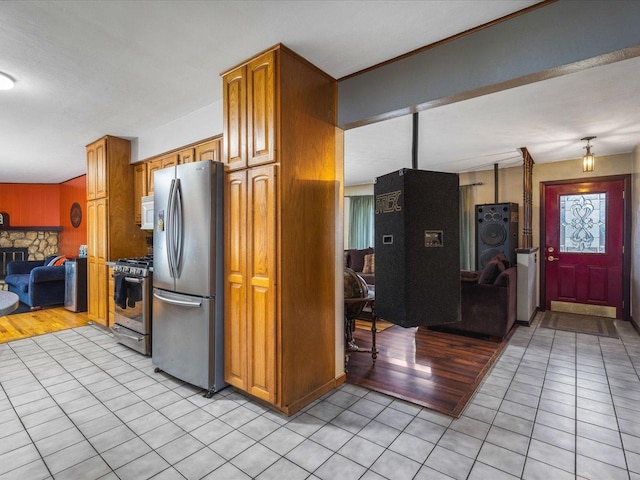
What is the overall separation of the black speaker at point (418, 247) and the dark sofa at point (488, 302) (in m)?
1.73

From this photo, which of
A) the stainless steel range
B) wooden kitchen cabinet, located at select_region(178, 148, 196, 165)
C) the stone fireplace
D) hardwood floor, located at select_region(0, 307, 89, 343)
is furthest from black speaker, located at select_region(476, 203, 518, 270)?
the stone fireplace

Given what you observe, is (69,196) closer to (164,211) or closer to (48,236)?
(48,236)

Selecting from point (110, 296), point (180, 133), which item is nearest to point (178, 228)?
point (180, 133)

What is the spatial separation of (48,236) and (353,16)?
8.45m

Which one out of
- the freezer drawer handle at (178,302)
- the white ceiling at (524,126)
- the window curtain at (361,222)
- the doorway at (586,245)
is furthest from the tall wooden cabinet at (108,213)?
the doorway at (586,245)

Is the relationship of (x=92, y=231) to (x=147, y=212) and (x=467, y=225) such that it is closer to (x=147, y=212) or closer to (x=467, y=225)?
(x=147, y=212)

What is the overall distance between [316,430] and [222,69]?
8.71ft

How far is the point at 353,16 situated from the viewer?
75.3 inches

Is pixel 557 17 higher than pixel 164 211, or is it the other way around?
pixel 557 17

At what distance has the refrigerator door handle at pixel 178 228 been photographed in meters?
2.70

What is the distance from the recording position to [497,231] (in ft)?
17.4

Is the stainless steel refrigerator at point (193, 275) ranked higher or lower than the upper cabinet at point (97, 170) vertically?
lower

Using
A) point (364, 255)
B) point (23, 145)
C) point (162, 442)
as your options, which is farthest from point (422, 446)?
point (23, 145)

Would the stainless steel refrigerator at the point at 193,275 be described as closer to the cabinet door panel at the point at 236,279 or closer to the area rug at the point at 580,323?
the cabinet door panel at the point at 236,279
